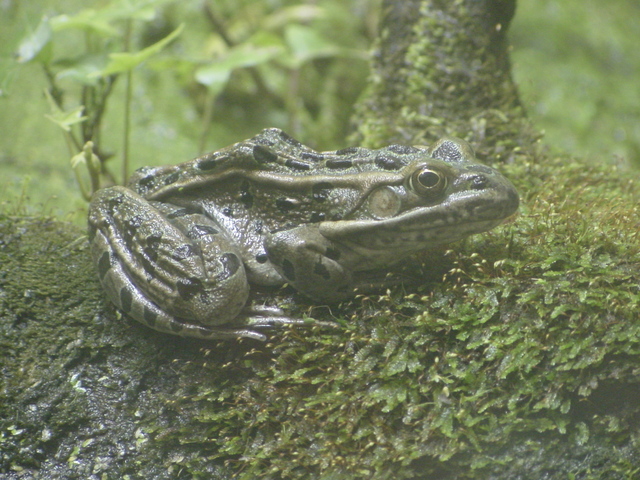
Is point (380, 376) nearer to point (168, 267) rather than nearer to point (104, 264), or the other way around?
point (168, 267)

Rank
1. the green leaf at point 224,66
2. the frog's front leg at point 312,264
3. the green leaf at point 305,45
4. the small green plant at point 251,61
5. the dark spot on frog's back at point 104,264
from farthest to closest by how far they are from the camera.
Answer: the green leaf at point 305,45 < the small green plant at point 251,61 < the green leaf at point 224,66 < the dark spot on frog's back at point 104,264 < the frog's front leg at point 312,264

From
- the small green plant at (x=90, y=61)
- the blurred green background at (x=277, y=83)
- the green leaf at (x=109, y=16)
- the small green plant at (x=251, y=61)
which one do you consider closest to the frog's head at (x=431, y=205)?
the small green plant at (x=90, y=61)

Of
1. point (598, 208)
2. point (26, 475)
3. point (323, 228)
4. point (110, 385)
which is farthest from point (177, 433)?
point (598, 208)

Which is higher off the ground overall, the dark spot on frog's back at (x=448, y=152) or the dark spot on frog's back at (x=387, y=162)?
the dark spot on frog's back at (x=448, y=152)

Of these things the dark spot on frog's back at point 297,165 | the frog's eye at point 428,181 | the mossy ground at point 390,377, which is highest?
the frog's eye at point 428,181

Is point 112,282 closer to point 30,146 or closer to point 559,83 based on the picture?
point 30,146

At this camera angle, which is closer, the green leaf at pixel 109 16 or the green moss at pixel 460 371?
the green moss at pixel 460 371

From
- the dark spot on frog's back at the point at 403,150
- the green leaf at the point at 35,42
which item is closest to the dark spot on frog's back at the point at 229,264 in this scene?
the dark spot on frog's back at the point at 403,150

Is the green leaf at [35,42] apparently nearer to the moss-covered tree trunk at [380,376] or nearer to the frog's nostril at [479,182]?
the moss-covered tree trunk at [380,376]

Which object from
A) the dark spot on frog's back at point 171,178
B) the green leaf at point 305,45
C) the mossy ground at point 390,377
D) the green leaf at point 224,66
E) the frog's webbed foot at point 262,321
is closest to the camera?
the mossy ground at point 390,377

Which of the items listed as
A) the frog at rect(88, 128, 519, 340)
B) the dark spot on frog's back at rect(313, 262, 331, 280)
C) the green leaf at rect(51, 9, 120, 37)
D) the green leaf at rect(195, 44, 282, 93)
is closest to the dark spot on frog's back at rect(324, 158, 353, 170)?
the frog at rect(88, 128, 519, 340)
